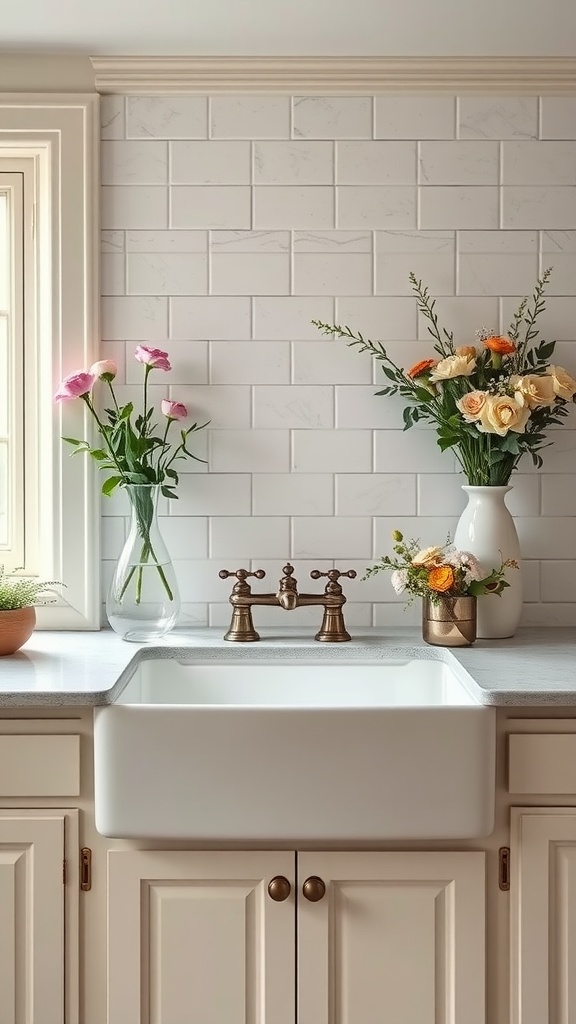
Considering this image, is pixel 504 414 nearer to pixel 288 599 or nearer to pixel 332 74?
pixel 288 599

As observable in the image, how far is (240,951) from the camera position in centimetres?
169

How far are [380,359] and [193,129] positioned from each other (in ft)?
2.27

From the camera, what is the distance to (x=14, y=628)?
6.52 feet

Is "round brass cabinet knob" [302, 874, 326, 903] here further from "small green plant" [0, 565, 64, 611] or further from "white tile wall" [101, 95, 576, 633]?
"small green plant" [0, 565, 64, 611]

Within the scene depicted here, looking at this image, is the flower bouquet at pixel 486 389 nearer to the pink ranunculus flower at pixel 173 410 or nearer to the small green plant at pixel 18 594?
the pink ranunculus flower at pixel 173 410

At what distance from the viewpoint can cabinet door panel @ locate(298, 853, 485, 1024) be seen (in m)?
1.68

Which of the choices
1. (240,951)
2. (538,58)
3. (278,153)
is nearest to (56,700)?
(240,951)

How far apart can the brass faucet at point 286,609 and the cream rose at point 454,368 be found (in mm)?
477

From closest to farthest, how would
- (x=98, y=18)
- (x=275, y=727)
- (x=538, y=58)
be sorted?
1. (x=275, y=727)
2. (x=98, y=18)
3. (x=538, y=58)

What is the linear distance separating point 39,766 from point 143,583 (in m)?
0.53

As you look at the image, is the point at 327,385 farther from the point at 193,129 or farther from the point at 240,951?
the point at 240,951

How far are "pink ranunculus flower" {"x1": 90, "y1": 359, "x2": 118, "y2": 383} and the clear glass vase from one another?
259mm

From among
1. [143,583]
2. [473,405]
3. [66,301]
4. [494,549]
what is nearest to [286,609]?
[143,583]

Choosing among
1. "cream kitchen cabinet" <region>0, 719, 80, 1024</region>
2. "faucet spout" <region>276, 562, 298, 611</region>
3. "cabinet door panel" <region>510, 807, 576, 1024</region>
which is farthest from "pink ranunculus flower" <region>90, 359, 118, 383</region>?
"cabinet door panel" <region>510, 807, 576, 1024</region>
